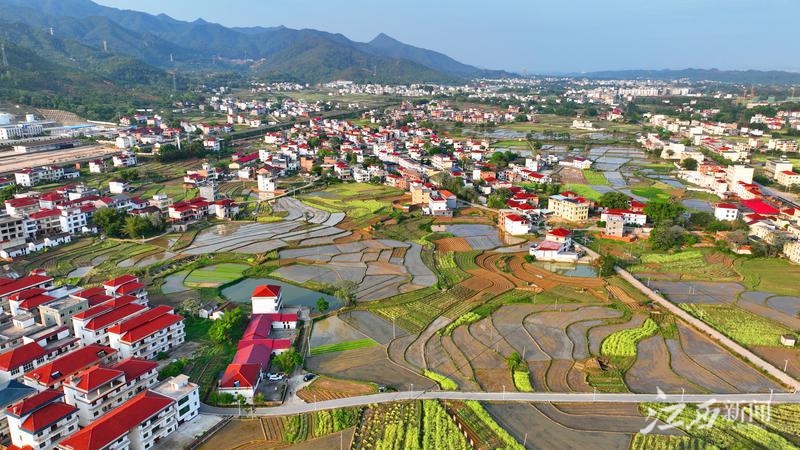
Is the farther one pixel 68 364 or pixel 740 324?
pixel 740 324

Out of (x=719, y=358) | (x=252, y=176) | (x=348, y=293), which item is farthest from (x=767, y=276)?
(x=252, y=176)

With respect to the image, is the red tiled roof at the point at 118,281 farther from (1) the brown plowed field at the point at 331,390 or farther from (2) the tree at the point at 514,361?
(2) the tree at the point at 514,361

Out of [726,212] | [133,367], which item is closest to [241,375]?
[133,367]

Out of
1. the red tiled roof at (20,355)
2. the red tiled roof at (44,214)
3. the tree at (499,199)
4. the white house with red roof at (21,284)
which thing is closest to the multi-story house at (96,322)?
the red tiled roof at (20,355)

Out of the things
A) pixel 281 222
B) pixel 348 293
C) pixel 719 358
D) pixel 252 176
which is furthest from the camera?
pixel 252 176

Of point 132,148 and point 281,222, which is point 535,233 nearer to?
point 281,222

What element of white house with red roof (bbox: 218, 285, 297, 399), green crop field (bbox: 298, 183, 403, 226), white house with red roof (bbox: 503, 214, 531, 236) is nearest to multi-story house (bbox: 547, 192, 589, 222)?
white house with red roof (bbox: 503, 214, 531, 236)

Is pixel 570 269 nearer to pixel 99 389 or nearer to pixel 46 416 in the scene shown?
pixel 99 389
